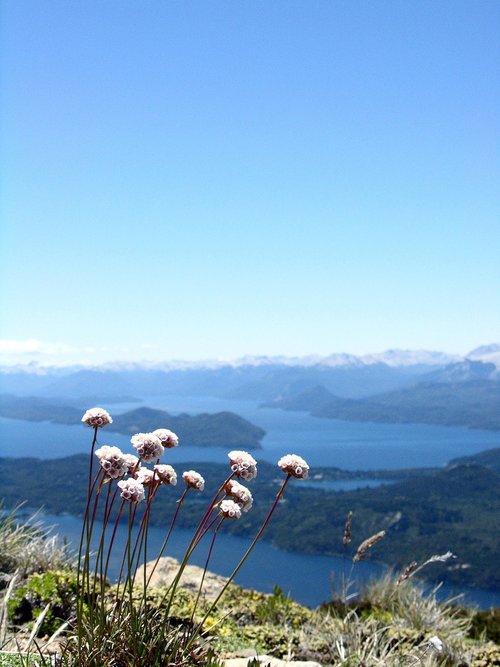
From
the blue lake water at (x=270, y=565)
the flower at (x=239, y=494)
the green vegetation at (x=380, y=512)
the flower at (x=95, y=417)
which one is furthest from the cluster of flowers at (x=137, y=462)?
the green vegetation at (x=380, y=512)

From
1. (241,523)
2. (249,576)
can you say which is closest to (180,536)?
(241,523)

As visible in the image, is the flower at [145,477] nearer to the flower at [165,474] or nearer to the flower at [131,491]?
the flower at [165,474]

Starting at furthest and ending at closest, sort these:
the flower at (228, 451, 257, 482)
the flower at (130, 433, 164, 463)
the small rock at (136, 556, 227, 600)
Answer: the small rock at (136, 556, 227, 600) < the flower at (228, 451, 257, 482) < the flower at (130, 433, 164, 463)

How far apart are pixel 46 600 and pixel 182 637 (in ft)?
6.62

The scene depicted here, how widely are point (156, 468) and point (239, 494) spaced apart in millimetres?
532

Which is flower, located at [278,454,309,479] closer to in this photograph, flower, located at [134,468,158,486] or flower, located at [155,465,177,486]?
flower, located at [155,465,177,486]

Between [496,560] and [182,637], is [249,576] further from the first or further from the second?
[182,637]

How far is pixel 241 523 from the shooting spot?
14625 centimetres

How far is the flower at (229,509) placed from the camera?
12.5ft

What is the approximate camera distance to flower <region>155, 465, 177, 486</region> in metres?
3.84

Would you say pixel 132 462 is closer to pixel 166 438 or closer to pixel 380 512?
pixel 166 438

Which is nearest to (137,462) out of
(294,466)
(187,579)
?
(294,466)

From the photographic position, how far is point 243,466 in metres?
3.85

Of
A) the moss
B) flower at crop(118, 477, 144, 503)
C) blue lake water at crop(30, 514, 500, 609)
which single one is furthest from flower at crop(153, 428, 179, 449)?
blue lake water at crop(30, 514, 500, 609)
